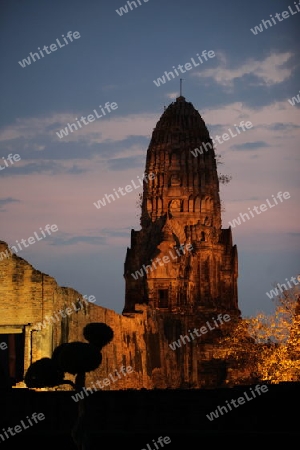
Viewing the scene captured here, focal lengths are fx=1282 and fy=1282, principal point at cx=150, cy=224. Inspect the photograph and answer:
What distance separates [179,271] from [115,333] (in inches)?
1049

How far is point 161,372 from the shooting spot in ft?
188

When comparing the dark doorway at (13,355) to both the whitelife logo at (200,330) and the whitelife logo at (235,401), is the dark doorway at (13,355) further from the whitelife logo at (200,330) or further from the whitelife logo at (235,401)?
the whitelife logo at (200,330)

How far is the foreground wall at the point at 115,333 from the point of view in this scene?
125 feet

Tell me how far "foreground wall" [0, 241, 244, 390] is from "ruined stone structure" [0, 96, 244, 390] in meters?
0.10

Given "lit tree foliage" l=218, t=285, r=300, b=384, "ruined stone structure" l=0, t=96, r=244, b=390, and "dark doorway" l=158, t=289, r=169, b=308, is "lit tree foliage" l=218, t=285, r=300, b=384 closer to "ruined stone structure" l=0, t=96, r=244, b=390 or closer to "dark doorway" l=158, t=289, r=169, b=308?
"ruined stone structure" l=0, t=96, r=244, b=390

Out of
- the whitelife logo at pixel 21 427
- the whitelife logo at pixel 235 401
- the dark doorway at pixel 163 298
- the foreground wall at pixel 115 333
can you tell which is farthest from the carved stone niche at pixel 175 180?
the whitelife logo at pixel 235 401

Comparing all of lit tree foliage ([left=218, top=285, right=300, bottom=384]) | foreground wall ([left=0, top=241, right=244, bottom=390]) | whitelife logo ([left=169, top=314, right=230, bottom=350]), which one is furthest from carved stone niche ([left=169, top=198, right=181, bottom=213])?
lit tree foliage ([left=218, top=285, right=300, bottom=384])

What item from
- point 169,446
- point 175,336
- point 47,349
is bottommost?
point 169,446

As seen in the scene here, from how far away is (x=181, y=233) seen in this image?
253ft

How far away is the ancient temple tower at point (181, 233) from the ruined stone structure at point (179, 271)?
0.06m

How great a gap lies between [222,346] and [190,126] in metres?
24.5

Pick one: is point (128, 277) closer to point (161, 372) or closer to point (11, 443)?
point (161, 372)

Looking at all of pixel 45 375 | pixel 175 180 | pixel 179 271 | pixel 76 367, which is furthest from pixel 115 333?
pixel 175 180

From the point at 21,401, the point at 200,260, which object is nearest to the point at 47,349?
the point at 21,401
